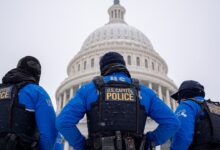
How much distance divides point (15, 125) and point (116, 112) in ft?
5.15

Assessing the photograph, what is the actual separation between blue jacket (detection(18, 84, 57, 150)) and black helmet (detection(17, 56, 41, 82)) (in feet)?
1.16

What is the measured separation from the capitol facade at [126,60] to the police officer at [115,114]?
1917 inches

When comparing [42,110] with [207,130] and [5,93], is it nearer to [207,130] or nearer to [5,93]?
[5,93]

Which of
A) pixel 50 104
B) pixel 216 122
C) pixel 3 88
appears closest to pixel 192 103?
pixel 216 122

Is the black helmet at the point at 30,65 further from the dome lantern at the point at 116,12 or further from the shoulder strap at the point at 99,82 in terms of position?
the dome lantern at the point at 116,12

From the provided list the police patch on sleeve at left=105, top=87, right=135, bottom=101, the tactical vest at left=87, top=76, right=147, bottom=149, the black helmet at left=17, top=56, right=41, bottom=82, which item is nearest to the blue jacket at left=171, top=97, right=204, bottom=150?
the tactical vest at left=87, top=76, right=147, bottom=149

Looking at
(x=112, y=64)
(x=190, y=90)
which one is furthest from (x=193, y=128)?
(x=112, y=64)

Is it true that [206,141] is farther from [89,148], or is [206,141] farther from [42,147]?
[42,147]

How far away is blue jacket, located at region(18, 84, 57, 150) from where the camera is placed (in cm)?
536

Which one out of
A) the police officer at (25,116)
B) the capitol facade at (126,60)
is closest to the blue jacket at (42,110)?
the police officer at (25,116)

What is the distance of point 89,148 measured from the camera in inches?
199

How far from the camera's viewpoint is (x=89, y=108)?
5.24 meters

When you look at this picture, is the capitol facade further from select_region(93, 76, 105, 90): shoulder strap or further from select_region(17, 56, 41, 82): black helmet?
select_region(93, 76, 105, 90): shoulder strap

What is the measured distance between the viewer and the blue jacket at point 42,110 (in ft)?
17.6
